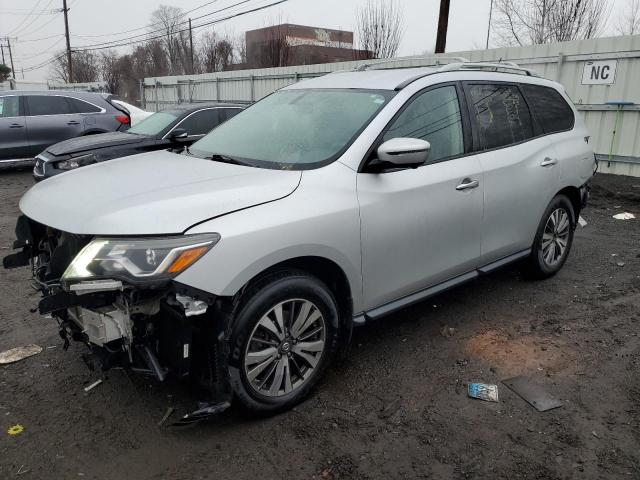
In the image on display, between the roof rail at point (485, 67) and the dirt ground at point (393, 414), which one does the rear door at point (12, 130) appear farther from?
the roof rail at point (485, 67)

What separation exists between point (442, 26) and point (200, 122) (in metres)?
8.16

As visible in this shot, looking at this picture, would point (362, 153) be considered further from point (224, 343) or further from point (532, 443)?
point (532, 443)

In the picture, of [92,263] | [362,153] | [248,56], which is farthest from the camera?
[248,56]

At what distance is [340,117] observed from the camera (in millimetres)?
3379

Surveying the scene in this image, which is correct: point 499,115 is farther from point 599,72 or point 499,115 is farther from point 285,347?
point 599,72

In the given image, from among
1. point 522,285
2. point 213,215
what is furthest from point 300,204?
point 522,285

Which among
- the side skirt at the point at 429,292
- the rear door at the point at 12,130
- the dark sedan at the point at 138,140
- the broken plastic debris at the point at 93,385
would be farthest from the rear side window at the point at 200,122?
the broken plastic debris at the point at 93,385

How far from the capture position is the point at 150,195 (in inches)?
103

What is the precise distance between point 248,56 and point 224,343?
1379 inches

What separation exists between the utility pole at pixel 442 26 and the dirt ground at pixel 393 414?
435 inches

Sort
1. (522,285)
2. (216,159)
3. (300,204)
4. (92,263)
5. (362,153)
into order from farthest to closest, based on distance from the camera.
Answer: (522,285) → (216,159) → (362,153) → (300,204) → (92,263)

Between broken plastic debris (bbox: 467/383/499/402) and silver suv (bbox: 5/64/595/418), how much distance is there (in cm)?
67

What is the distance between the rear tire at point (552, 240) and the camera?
4.63 meters

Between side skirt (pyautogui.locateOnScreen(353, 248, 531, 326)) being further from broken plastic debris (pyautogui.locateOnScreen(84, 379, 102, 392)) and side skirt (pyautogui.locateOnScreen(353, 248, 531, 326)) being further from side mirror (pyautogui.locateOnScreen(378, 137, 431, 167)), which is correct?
broken plastic debris (pyautogui.locateOnScreen(84, 379, 102, 392))
